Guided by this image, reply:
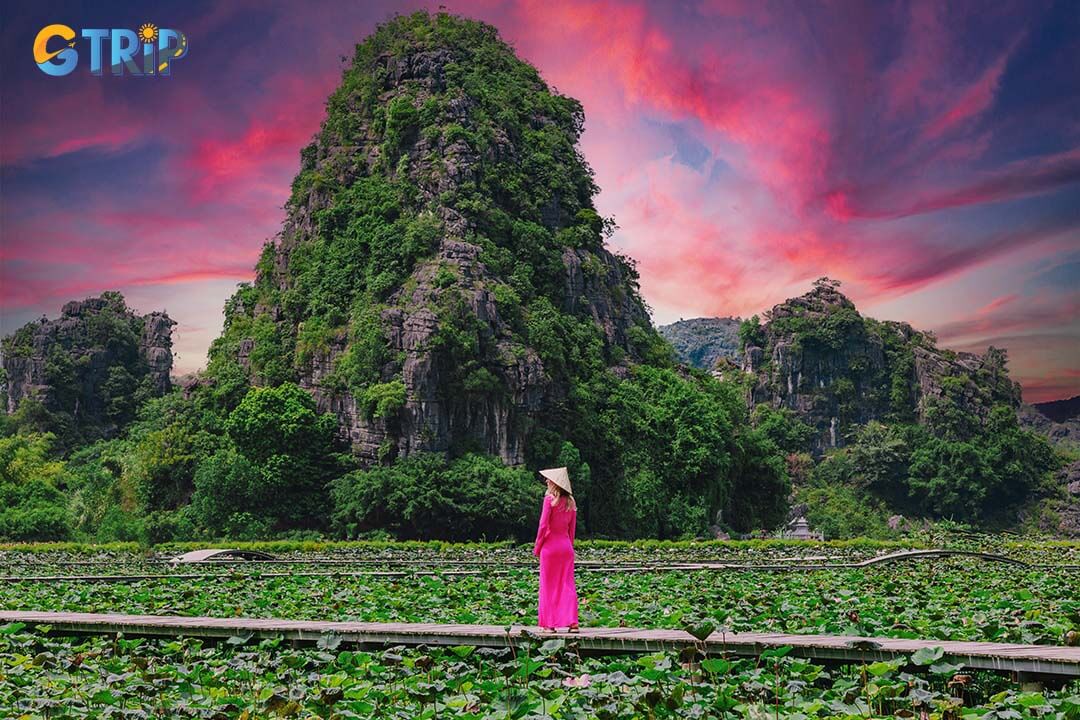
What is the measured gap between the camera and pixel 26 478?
5491 centimetres

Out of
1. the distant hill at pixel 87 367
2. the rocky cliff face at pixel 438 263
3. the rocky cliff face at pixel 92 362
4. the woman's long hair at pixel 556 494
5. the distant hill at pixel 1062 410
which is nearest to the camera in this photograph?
the woman's long hair at pixel 556 494

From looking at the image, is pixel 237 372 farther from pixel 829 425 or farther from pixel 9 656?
pixel 829 425

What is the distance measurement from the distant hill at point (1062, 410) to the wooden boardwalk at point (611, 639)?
103 meters

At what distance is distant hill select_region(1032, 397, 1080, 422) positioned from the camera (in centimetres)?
10400

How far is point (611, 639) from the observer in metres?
8.75

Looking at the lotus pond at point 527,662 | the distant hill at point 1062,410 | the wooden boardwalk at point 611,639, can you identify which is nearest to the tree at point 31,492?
the lotus pond at point 527,662

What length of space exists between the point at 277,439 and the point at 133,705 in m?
39.6

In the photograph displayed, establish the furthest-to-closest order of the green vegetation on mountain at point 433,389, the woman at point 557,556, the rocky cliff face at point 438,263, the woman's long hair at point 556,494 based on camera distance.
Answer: the rocky cliff face at point 438,263
the green vegetation on mountain at point 433,389
the woman's long hair at point 556,494
the woman at point 557,556

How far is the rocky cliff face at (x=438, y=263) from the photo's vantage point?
152 feet

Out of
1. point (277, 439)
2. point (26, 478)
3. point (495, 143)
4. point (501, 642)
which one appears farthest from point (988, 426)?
point (501, 642)

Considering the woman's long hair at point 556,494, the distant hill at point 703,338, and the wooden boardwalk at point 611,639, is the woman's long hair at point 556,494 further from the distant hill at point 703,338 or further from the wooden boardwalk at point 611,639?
the distant hill at point 703,338

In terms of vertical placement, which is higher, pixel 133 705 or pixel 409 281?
pixel 409 281

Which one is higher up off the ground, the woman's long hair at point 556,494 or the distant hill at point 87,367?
the distant hill at point 87,367

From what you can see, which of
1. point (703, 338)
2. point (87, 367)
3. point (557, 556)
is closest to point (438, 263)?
point (87, 367)
